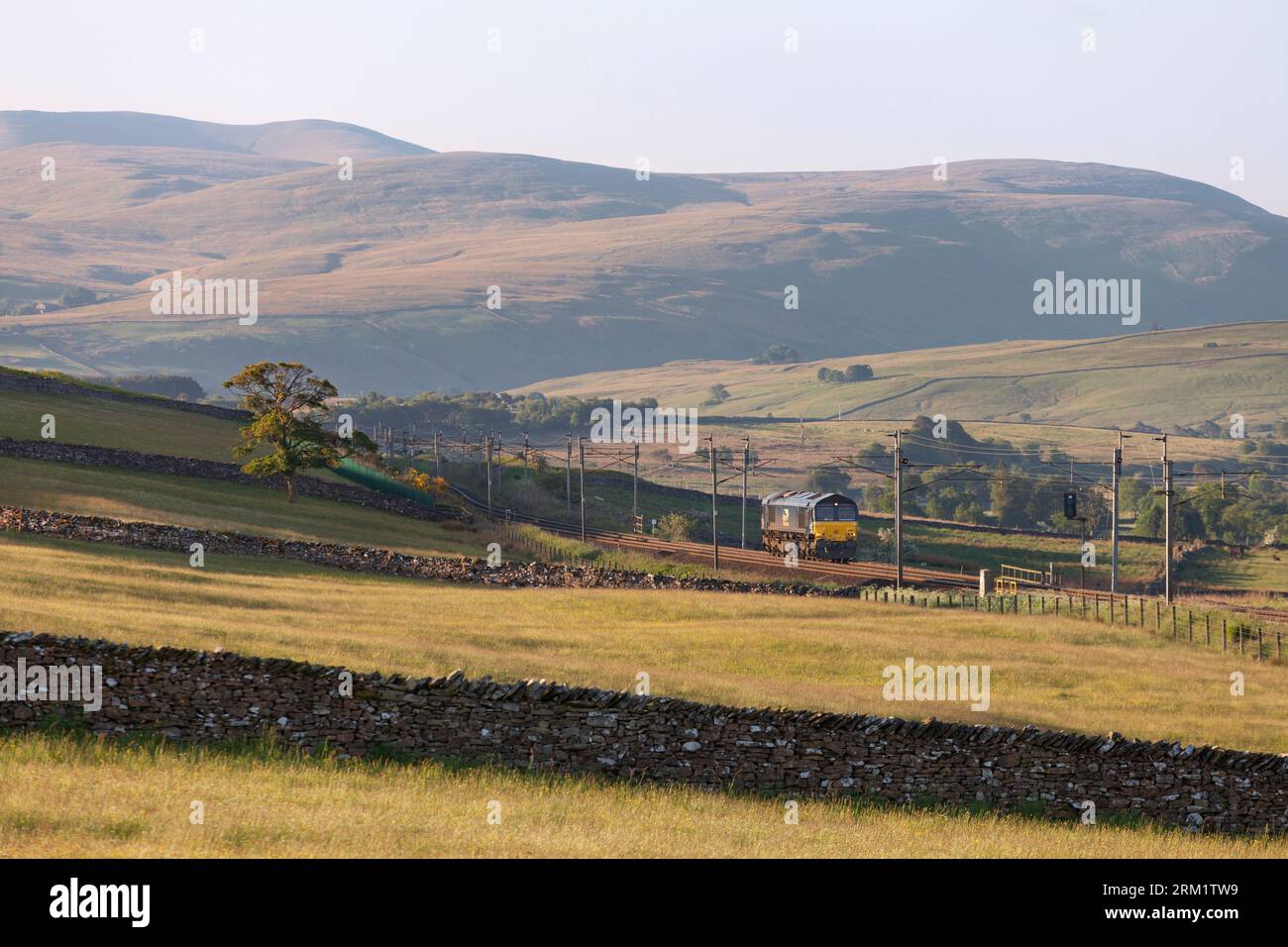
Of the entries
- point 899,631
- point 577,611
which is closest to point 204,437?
point 577,611

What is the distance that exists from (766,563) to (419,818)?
67583 millimetres

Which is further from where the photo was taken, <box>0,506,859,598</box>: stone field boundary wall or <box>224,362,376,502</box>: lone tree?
<box>224,362,376,502</box>: lone tree

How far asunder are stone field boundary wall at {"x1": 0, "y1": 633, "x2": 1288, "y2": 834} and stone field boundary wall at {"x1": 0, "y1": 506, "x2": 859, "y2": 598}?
28.6 metres

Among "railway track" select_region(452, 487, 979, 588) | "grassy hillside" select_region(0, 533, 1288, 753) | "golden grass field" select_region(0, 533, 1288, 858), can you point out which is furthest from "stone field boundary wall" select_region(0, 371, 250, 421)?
"grassy hillside" select_region(0, 533, 1288, 753)

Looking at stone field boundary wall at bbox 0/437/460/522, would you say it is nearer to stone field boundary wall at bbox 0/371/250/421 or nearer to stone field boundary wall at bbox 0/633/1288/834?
stone field boundary wall at bbox 0/371/250/421

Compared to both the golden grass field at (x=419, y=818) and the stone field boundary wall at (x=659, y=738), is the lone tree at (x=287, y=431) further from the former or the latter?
the golden grass field at (x=419, y=818)

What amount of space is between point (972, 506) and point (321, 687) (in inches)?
5545

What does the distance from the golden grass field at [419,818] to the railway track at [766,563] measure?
52.5 m

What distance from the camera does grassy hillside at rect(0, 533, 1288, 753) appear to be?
2889 cm

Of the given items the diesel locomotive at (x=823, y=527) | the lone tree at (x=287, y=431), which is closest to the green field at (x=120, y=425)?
the lone tree at (x=287, y=431)

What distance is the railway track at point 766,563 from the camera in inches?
3034

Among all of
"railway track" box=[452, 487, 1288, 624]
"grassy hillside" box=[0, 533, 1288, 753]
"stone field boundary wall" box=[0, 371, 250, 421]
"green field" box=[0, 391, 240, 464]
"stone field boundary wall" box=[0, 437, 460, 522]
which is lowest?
"railway track" box=[452, 487, 1288, 624]

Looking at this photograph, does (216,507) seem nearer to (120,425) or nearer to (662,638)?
(120,425)
